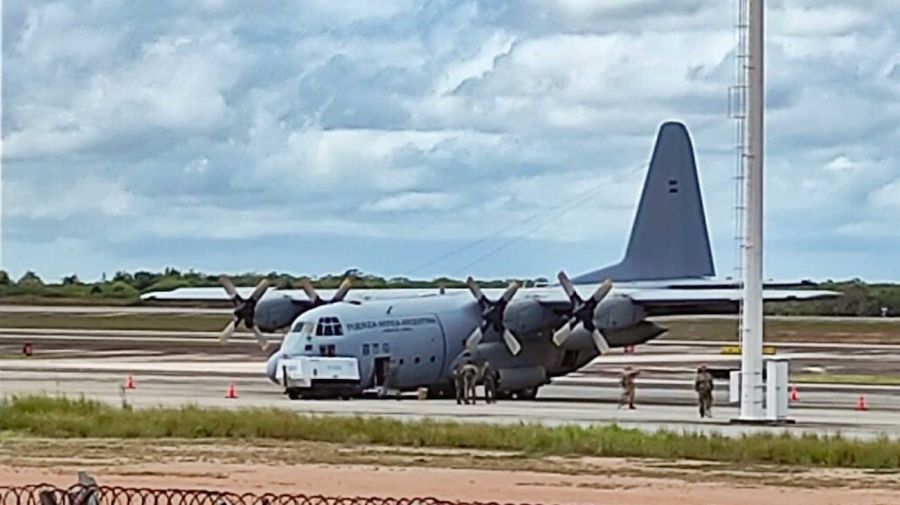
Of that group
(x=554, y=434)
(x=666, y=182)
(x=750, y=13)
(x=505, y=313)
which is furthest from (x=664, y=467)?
(x=666, y=182)

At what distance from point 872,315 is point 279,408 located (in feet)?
360

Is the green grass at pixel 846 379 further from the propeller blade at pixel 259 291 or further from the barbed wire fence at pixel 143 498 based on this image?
the barbed wire fence at pixel 143 498

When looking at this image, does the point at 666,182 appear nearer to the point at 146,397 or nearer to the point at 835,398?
the point at 835,398

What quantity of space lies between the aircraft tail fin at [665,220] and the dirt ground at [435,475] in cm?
2220

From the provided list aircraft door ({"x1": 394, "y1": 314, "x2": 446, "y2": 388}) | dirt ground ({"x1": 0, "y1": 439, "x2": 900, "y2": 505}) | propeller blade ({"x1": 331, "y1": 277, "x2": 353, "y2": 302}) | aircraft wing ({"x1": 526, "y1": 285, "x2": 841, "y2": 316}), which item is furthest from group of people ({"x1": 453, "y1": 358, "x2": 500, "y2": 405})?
dirt ground ({"x1": 0, "y1": 439, "x2": 900, "y2": 505})

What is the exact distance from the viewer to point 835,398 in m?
44.2

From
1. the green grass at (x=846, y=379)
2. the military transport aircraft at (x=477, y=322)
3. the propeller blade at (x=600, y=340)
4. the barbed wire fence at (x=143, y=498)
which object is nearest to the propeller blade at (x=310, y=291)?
the military transport aircraft at (x=477, y=322)

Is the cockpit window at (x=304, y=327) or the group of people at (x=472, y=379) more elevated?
the cockpit window at (x=304, y=327)

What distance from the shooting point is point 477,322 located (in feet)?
139

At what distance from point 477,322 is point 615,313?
332 centimetres

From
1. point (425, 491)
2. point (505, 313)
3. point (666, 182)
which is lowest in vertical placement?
point (425, 491)

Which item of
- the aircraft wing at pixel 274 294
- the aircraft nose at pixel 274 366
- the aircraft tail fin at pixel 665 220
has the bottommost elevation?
the aircraft nose at pixel 274 366

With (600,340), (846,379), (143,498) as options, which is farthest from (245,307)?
(143,498)

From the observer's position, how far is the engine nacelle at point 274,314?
147ft
